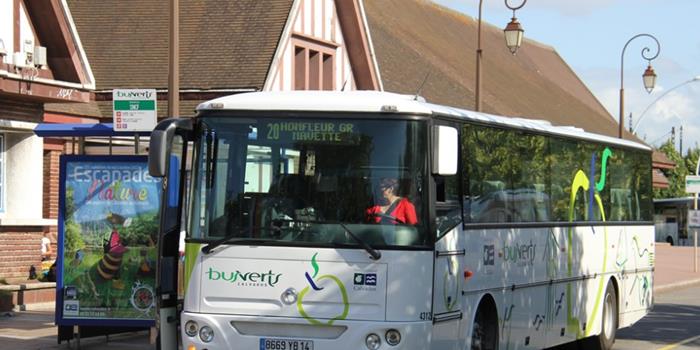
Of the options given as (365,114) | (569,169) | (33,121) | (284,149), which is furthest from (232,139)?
(33,121)

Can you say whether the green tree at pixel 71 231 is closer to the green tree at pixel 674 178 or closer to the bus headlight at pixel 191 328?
the bus headlight at pixel 191 328

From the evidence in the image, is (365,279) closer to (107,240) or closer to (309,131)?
(309,131)

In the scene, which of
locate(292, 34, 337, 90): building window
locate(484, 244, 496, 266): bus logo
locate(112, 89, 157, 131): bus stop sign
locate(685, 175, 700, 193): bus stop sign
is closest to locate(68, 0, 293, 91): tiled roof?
locate(292, 34, 337, 90): building window

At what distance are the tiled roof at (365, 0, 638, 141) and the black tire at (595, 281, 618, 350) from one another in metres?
27.1

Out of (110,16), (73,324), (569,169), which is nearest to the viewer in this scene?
(73,324)

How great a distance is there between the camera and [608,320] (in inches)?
662

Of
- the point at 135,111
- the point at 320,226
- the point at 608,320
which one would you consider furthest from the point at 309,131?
the point at 608,320

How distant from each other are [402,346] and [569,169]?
6.01m

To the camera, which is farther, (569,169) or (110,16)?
(110,16)

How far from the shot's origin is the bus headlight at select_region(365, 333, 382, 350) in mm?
10266

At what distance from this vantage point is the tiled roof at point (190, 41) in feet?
101

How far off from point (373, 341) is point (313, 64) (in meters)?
23.2

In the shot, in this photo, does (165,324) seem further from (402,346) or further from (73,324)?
(73,324)

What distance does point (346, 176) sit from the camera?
10680 millimetres
